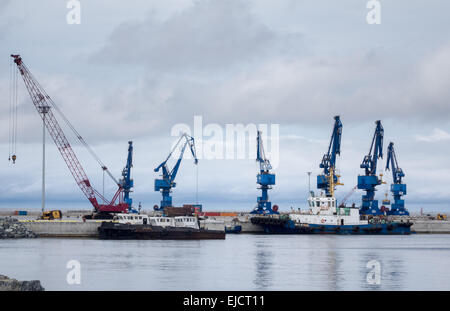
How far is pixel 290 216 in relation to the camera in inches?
5172

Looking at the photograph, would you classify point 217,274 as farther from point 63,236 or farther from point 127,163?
point 127,163

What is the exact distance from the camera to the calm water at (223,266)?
5216 centimetres

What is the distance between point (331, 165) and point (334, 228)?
16036mm

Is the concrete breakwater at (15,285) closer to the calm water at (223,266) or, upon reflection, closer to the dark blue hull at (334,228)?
the calm water at (223,266)

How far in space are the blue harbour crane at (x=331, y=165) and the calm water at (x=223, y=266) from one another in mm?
36410

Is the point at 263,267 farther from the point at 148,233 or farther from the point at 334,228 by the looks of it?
the point at 334,228

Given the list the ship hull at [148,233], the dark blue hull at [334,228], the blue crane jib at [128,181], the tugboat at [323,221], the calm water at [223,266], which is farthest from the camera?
the blue crane jib at [128,181]

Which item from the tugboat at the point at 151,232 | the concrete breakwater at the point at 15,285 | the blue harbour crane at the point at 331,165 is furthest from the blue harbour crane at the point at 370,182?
the concrete breakwater at the point at 15,285

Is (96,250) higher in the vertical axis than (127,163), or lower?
lower

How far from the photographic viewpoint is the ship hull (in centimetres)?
10494

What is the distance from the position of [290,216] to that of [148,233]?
113 feet

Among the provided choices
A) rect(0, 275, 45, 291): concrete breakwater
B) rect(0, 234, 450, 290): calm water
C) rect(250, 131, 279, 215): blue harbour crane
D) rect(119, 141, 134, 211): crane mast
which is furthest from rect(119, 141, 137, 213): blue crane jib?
rect(0, 275, 45, 291): concrete breakwater
